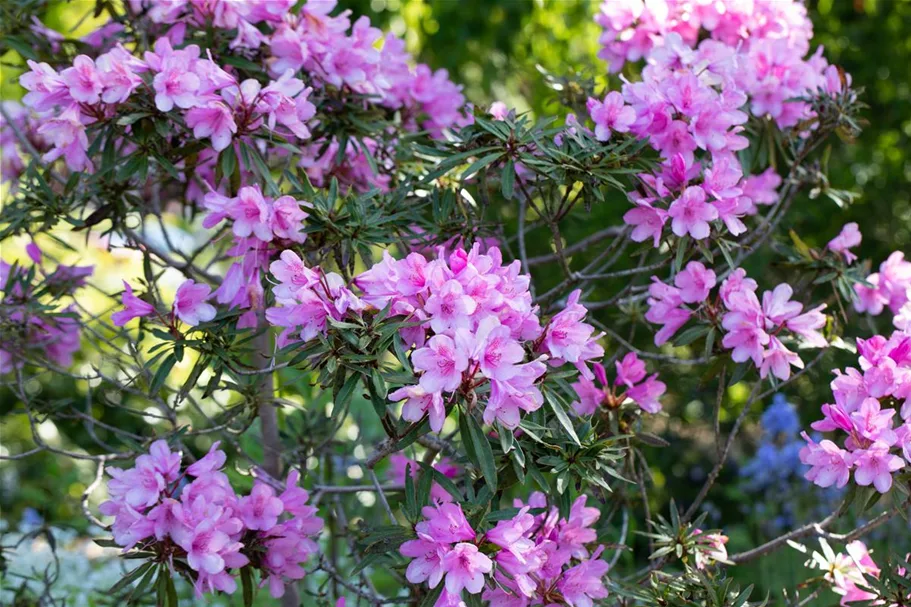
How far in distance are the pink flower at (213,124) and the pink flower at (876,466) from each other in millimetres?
1109

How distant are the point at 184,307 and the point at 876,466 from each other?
1112mm

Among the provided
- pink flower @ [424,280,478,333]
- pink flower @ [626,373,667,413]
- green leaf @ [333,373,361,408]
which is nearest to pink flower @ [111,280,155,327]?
green leaf @ [333,373,361,408]

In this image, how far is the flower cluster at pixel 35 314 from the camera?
1866mm

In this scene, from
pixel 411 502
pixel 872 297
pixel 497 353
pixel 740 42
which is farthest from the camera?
pixel 740 42

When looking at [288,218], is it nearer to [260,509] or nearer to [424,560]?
[260,509]

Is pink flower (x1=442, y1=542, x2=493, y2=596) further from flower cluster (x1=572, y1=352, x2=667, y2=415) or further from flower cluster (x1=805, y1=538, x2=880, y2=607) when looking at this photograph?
flower cluster (x1=805, y1=538, x2=880, y2=607)

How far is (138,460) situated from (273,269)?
0.38m

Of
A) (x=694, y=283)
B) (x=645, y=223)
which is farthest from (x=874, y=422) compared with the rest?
(x=645, y=223)

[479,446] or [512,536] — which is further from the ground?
[479,446]

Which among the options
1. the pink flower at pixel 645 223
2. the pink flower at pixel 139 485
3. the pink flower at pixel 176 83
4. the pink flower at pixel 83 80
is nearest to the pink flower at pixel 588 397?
the pink flower at pixel 645 223

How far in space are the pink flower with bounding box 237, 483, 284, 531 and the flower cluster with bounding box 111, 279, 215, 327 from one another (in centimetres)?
29

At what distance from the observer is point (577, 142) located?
1597 millimetres

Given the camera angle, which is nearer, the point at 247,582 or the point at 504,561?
the point at 504,561

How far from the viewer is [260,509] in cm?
156
